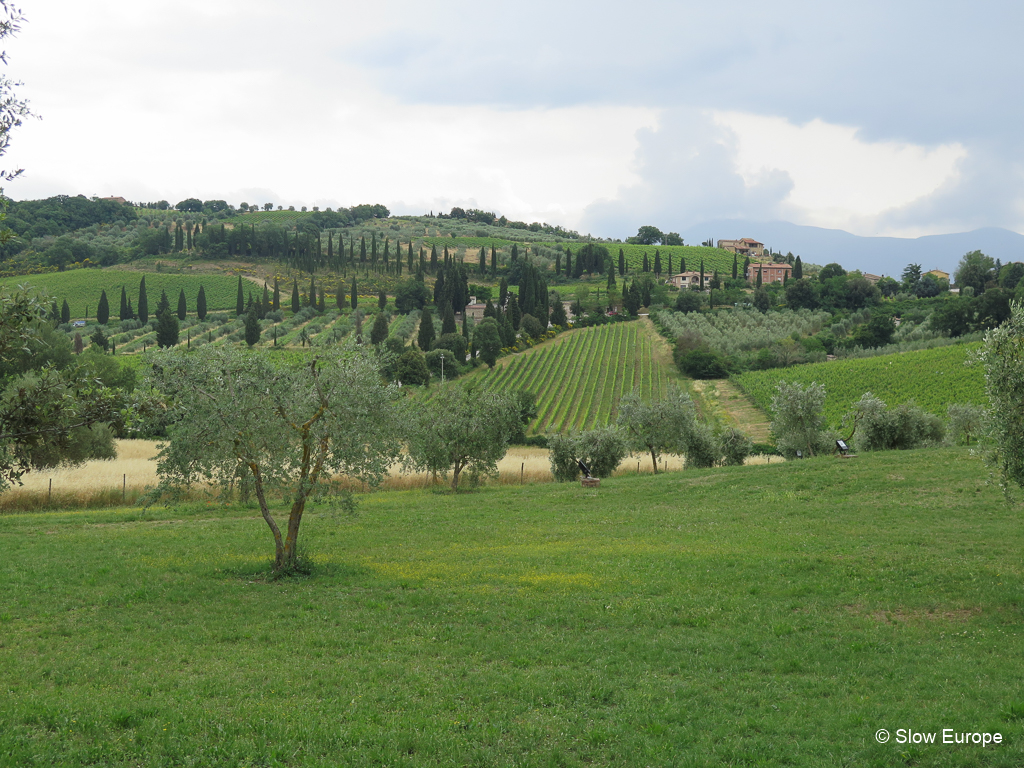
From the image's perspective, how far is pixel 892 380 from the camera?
273ft

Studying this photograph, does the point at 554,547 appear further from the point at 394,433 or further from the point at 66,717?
the point at 66,717

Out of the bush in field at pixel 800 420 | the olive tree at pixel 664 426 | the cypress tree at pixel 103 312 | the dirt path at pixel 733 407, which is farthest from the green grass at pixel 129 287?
the bush in field at pixel 800 420

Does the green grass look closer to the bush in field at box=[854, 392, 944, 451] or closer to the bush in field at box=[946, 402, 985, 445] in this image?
the bush in field at box=[854, 392, 944, 451]

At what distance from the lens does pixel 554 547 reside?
80.1ft

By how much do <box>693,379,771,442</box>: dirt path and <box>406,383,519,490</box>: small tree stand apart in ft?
120

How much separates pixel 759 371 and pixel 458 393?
75215mm

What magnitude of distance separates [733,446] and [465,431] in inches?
856

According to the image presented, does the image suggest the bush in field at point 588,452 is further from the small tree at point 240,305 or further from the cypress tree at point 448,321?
the small tree at point 240,305

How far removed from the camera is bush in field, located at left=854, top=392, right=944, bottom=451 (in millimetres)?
46541

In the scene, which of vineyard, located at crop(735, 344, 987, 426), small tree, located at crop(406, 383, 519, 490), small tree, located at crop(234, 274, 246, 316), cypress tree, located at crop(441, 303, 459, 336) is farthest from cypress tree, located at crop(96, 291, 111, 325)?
small tree, located at crop(406, 383, 519, 490)

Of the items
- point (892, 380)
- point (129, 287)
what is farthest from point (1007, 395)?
point (129, 287)

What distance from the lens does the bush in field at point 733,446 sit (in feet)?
167

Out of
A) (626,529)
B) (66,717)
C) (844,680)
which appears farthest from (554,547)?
(66,717)

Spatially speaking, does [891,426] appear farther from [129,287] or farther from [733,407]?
[129,287]
